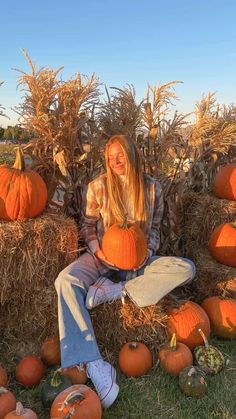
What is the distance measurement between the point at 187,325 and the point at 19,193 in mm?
1871

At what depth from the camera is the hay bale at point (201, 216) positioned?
467 centimetres

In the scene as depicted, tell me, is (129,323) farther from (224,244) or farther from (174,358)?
(224,244)

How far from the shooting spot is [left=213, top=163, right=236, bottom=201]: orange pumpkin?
15.6 ft

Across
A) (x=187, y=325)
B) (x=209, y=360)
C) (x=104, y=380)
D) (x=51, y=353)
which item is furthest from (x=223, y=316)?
(x=51, y=353)

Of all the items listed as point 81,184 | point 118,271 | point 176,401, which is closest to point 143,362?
point 176,401

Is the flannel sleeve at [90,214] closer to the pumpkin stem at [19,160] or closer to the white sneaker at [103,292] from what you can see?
the white sneaker at [103,292]

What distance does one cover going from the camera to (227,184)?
4.79 meters

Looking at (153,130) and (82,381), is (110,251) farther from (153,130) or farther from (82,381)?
(153,130)

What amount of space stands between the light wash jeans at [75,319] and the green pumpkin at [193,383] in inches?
25.9

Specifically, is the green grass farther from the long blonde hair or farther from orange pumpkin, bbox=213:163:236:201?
orange pumpkin, bbox=213:163:236:201

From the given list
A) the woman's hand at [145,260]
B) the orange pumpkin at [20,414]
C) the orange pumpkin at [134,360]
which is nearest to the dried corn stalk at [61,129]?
the woman's hand at [145,260]

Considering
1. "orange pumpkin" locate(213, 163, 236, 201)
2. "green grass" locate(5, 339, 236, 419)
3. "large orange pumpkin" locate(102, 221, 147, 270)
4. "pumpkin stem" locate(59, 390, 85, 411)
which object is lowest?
"green grass" locate(5, 339, 236, 419)

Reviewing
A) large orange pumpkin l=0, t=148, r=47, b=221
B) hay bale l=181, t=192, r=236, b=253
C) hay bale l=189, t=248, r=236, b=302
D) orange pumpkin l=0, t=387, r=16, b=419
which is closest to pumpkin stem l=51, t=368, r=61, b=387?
orange pumpkin l=0, t=387, r=16, b=419

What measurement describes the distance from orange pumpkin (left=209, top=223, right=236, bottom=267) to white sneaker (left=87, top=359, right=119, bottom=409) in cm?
188
